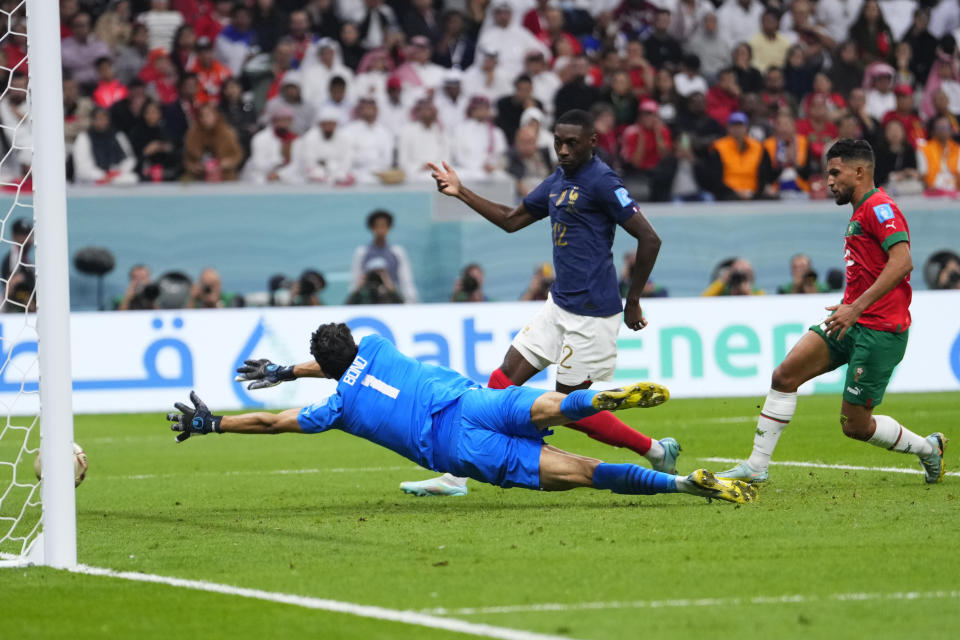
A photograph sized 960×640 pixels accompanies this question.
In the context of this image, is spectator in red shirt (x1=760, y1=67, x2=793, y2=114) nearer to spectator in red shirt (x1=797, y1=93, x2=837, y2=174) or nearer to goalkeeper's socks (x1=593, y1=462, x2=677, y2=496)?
spectator in red shirt (x1=797, y1=93, x2=837, y2=174)

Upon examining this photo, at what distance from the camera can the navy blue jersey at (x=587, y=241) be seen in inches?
358

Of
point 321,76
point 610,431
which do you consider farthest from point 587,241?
point 321,76

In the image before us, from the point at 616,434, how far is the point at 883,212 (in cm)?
216

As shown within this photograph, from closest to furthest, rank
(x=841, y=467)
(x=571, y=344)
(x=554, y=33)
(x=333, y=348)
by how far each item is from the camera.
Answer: (x=333, y=348)
(x=571, y=344)
(x=841, y=467)
(x=554, y=33)

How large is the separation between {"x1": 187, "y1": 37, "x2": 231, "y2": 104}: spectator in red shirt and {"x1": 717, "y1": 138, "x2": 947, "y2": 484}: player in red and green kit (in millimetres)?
12882

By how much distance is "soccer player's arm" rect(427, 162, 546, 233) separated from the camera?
9.52m

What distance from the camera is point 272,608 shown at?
5695 mm

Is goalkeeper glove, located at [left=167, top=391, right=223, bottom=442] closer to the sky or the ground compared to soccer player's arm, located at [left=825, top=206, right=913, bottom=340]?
closer to the ground

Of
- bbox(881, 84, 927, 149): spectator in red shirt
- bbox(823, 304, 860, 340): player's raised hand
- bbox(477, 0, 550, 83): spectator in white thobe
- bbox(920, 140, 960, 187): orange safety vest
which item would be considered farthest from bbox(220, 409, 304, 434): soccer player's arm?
bbox(881, 84, 927, 149): spectator in red shirt

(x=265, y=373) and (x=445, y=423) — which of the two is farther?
(x=265, y=373)

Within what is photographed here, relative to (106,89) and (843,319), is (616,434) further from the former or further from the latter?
(106,89)

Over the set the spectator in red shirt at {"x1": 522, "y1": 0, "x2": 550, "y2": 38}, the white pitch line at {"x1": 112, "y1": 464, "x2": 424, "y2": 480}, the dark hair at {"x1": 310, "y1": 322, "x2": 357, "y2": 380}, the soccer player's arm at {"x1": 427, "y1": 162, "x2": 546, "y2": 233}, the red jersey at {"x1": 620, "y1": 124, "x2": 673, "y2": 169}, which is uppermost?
the spectator in red shirt at {"x1": 522, "y1": 0, "x2": 550, "y2": 38}

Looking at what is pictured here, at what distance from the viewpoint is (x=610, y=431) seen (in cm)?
906

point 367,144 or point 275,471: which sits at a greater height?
point 367,144
